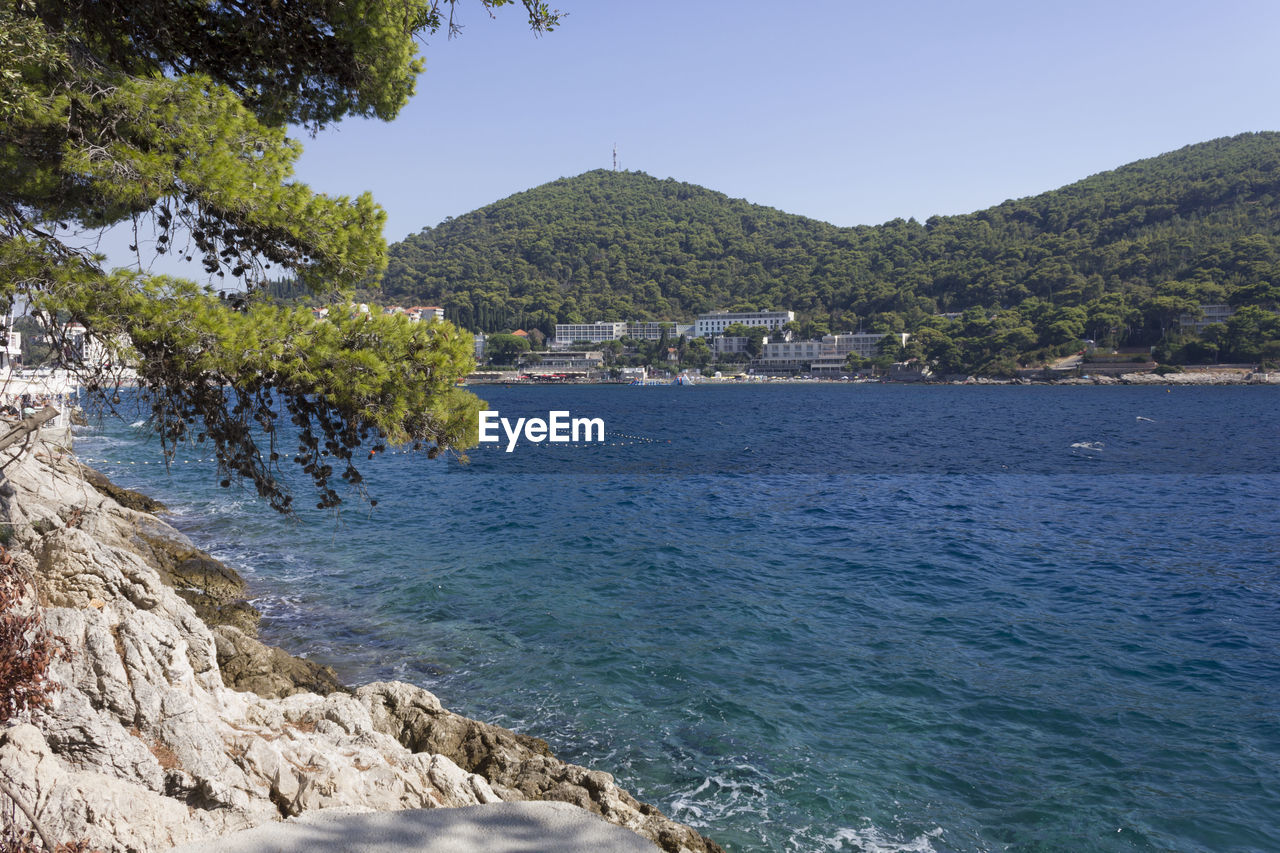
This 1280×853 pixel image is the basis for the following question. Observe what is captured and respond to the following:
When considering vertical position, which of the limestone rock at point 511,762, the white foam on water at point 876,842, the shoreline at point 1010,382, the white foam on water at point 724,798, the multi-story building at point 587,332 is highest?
the multi-story building at point 587,332

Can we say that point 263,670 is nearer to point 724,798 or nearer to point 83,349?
point 83,349

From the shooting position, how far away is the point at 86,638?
5215 millimetres

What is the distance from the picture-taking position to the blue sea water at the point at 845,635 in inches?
310

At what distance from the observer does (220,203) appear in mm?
5914

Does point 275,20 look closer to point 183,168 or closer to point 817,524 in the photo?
point 183,168

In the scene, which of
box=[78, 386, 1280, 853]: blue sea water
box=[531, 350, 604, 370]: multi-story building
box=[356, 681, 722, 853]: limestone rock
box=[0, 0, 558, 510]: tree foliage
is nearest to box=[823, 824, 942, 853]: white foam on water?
box=[78, 386, 1280, 853]: blue sea water

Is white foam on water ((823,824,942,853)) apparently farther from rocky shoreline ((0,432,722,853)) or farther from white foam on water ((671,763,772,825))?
rocky shoreline ((0,432,722,853))

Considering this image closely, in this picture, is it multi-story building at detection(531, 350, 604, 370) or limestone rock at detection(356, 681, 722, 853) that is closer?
limestone rock at detection(356, 681, 722, 853)

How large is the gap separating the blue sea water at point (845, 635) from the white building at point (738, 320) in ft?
477

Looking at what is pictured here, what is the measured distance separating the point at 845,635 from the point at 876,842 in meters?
5.62

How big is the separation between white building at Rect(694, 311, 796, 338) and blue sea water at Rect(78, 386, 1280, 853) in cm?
14540

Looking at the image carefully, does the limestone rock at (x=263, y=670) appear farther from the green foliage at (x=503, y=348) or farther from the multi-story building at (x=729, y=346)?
the multi-story building at (x=729, y=346)

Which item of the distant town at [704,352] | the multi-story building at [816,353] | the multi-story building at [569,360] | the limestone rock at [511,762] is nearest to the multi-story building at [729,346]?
the distant town at [704,352]

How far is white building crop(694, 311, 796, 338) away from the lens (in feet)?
568
